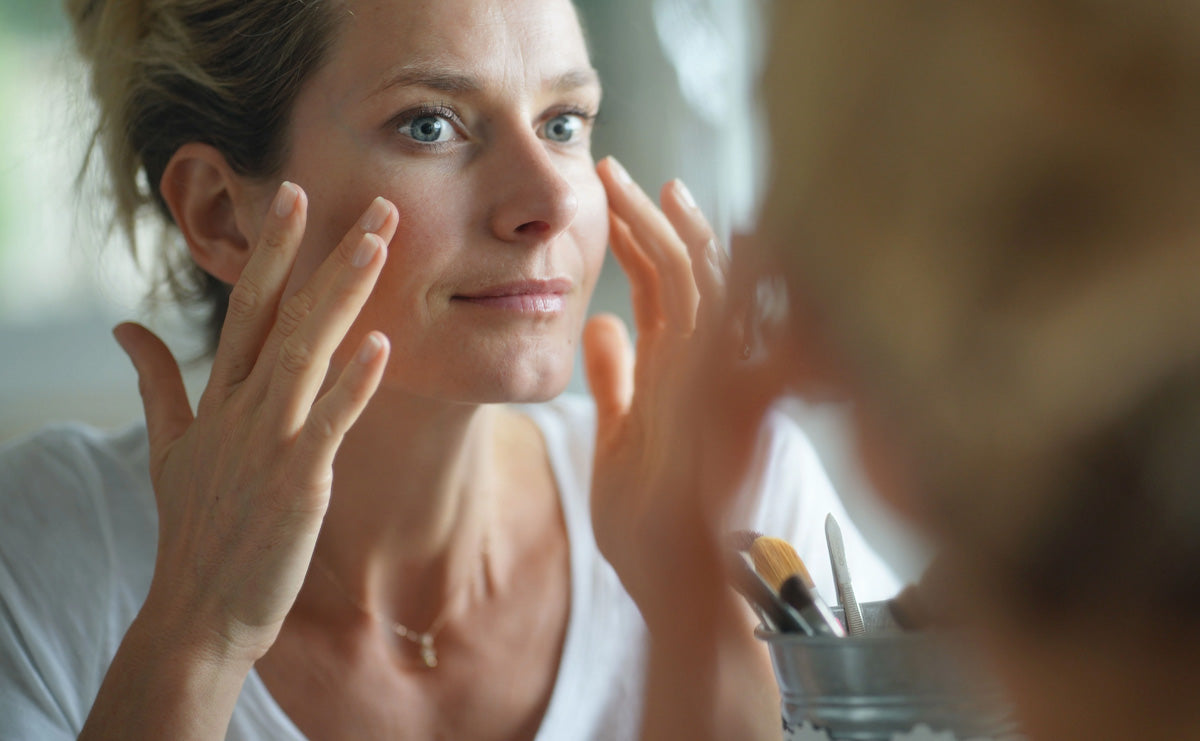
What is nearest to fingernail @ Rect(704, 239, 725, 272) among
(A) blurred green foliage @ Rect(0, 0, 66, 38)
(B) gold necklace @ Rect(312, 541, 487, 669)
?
(B) gold necklace @ Rect(312, 541, 487, 669)

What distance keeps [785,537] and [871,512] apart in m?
0.71

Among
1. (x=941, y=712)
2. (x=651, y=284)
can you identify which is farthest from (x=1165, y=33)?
(x=651, y=284)

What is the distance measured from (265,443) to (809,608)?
42cm

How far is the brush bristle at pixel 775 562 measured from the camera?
2.21 feet

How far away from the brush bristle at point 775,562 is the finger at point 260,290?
0.43 meters

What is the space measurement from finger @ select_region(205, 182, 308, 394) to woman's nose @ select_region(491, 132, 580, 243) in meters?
0.17

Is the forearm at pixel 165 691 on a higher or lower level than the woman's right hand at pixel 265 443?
lower

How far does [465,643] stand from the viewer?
1091mm

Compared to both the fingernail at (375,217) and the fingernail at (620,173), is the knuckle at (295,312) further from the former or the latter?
the fingernail at (620,173)

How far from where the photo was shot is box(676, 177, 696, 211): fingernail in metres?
1.02

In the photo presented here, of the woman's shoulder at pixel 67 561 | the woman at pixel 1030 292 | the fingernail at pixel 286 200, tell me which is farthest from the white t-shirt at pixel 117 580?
the woman at pixel 1030 292

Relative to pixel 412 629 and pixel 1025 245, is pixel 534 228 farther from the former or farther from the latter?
pixel 1025 245

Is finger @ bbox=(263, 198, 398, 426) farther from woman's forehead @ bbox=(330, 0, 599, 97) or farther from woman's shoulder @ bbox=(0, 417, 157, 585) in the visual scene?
woman's shoulder @ bbox=(0, 417, 157, 585)

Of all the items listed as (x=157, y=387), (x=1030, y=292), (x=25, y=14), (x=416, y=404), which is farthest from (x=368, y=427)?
(x=25, y=14)
